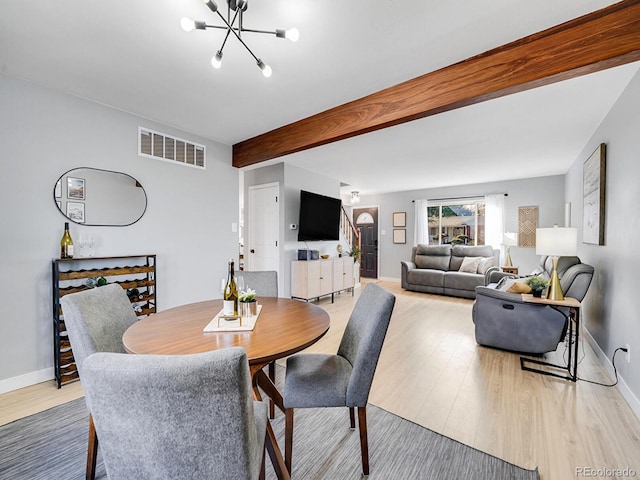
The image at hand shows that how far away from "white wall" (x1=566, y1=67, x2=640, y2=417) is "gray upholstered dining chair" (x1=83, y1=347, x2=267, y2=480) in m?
2.70

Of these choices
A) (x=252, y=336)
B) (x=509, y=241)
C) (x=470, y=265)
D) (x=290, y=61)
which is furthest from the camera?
(x=470, y=265)

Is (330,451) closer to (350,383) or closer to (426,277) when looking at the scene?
(350,383)

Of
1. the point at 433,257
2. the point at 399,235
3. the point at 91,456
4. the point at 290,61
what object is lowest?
the point at 91,456

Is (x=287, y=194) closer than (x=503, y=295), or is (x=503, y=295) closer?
(x=503, y=295)

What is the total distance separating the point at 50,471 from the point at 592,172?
516cm

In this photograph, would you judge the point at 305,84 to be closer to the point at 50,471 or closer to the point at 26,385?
the point at 50,471

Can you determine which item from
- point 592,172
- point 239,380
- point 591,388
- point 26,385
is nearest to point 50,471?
point 26,385

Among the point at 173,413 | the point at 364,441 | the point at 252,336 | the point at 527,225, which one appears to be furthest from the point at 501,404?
the point at 527,225

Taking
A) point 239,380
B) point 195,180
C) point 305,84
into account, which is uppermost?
point 305,84

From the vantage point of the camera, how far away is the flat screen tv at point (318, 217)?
4.82m

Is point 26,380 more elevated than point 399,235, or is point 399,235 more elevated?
point 399,235

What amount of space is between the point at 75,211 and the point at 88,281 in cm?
64

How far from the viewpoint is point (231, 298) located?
162 centimetres

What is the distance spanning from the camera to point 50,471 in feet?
4.81
